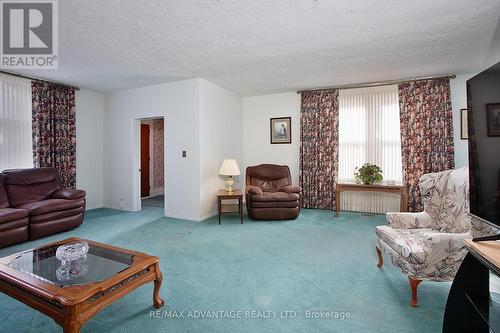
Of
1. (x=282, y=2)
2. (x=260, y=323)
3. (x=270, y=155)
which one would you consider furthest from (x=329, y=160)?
(x=260, y=323)

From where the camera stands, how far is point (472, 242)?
137 cm

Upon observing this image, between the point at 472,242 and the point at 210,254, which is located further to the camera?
the point at 210,254

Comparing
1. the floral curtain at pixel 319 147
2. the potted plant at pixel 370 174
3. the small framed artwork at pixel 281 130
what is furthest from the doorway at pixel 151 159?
the potted plant at pixel 370 174

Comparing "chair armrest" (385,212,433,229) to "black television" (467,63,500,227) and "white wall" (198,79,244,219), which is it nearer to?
"black television" (467,63,500,227)

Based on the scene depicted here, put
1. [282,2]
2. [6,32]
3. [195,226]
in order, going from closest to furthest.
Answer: [282,2], [6,32], [195,226]

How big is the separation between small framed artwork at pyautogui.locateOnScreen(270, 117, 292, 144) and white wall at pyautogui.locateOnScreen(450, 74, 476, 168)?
9.67 ft

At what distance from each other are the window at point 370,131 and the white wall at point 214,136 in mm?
2300

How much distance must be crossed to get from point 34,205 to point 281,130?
4.57m

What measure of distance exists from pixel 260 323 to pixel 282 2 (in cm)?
260

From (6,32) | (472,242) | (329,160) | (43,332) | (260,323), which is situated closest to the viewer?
(472,242)

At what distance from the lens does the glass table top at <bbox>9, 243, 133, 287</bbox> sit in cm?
161

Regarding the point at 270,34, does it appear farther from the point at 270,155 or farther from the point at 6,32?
the point at 270,155

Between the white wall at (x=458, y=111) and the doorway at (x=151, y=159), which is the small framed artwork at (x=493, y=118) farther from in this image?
the doorway at (x=151, y=159)

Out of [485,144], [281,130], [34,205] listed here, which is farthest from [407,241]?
[34,205]
